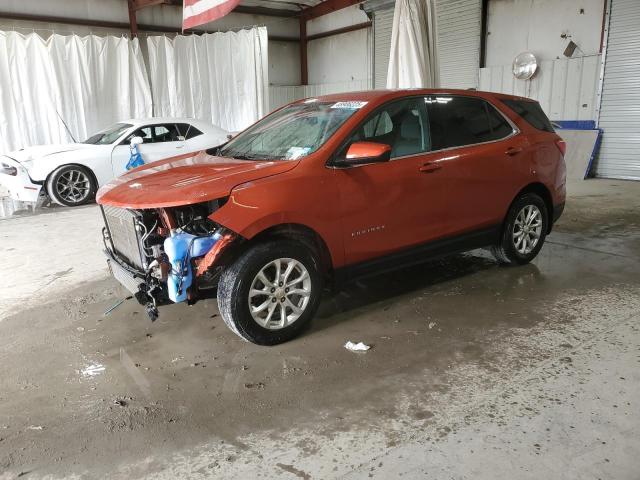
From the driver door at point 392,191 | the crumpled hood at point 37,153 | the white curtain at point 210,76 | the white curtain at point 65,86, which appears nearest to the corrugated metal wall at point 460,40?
the white curtain at point 210,76

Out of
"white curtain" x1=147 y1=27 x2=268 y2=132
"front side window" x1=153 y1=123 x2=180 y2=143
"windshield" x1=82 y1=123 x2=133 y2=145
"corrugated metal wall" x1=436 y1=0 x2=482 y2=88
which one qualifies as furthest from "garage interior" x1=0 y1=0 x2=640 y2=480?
"corrugated metal wall" x1=436 y1=0 x2=482 y2=88

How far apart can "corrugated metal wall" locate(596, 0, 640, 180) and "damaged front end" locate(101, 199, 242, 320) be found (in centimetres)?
944

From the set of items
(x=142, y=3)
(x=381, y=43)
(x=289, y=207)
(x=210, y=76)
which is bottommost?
(x=289, y=207)

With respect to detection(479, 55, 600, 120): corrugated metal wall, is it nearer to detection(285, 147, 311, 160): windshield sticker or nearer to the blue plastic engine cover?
detection(285, 147, 311, 160): windshield sticker

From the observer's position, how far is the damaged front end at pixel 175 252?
113 inches

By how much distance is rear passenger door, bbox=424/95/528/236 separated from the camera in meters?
3.82

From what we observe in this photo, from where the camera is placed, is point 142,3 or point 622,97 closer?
point 622,97

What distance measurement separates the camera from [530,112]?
4543 millimetres

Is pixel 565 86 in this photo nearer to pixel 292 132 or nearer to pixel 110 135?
pixel 292 132

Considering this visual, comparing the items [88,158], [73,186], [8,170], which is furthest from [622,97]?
[8,170]

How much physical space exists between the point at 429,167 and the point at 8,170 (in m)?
7.18

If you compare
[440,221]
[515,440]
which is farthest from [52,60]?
[515,440]

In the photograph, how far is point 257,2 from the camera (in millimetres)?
15703

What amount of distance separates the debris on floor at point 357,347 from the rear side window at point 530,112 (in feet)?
8.51
